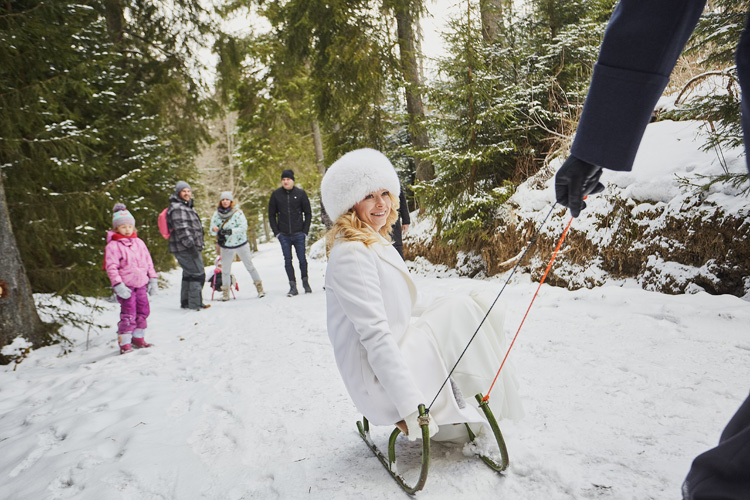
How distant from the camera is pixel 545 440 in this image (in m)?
2.45

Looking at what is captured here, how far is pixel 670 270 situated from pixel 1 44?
841 centimetres

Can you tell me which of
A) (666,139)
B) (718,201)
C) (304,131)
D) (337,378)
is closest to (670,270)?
(718,201)

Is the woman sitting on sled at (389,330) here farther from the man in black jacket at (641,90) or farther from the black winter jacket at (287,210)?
the black winter jacket at (287,210)

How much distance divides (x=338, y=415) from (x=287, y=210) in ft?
20.4

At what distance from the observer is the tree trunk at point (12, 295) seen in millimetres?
5199

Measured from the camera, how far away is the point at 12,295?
17.3ft

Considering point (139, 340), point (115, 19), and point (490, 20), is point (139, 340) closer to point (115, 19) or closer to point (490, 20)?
point (490, 20)

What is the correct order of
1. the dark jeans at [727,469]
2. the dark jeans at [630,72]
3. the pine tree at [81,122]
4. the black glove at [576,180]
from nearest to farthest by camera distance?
the dark jeans at [727,469]
the dark jeans at [630,72]
the black glove at [576,180]
the pine tree at [81,122]

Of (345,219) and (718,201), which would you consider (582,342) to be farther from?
(345,219)

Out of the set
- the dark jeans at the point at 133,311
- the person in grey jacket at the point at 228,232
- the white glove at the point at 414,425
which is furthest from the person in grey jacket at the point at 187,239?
the white glove at the point at 414,425

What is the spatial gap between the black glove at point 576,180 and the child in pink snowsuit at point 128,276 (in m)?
5.76

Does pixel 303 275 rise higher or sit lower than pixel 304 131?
lower

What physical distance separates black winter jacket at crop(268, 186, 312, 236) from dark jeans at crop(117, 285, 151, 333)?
3.32 meters

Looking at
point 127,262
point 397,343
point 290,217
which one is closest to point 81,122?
point 290,217
